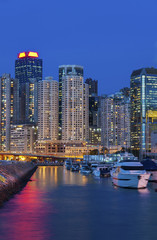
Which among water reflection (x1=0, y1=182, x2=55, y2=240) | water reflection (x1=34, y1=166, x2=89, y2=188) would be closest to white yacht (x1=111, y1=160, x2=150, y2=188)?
water reflection (x1=34, y1=166, x2=89, y2=188)

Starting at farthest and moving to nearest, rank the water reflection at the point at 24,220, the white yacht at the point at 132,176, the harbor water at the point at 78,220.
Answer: the white yacht at the point at 132,176 < the harbor water at the point at 78,220 < the water reflection at the point at 24,220

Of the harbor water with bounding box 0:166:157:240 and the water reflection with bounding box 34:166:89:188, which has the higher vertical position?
the harbor water with bounding box 0:166:157:240

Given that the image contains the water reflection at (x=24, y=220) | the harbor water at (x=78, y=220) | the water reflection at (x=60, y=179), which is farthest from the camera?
the water reflection at (x=60, y=179)

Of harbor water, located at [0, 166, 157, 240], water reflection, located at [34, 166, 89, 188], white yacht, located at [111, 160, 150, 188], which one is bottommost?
water reflection, located at [34, 166, 89, 188]

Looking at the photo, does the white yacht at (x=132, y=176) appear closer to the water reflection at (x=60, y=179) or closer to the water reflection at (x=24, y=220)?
the water reflection at (x=60, y=179)

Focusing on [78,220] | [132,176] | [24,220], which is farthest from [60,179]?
[24,220]

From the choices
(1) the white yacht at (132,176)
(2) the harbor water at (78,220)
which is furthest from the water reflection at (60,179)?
(2) the harbor water at (78,220)

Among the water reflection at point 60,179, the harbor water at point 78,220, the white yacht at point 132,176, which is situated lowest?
the water reflection at point 60,179

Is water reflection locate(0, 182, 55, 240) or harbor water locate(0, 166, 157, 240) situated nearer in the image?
water reflection locate(0, 182, 55, 240)

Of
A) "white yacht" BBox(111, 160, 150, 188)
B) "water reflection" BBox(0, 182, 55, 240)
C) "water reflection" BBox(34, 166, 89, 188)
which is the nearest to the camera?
"water reflection" BBox(0, 182, 55, 240)

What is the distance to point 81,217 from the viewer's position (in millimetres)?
32375

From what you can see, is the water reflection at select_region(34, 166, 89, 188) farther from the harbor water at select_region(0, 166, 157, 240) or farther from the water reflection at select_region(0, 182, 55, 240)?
the water reflection at select_region(0, 182, 55, 240)

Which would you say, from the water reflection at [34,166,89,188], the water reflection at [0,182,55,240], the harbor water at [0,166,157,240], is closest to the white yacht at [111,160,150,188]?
the water reflection at [34,166,89,188]

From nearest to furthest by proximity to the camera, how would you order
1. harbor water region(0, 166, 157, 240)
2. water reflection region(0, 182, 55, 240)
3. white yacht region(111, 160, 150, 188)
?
water reflection region(0, 182, 55, 240), harbor water region(0, 166, 157, 240), white yacht region(111, 160, 150, 188)
